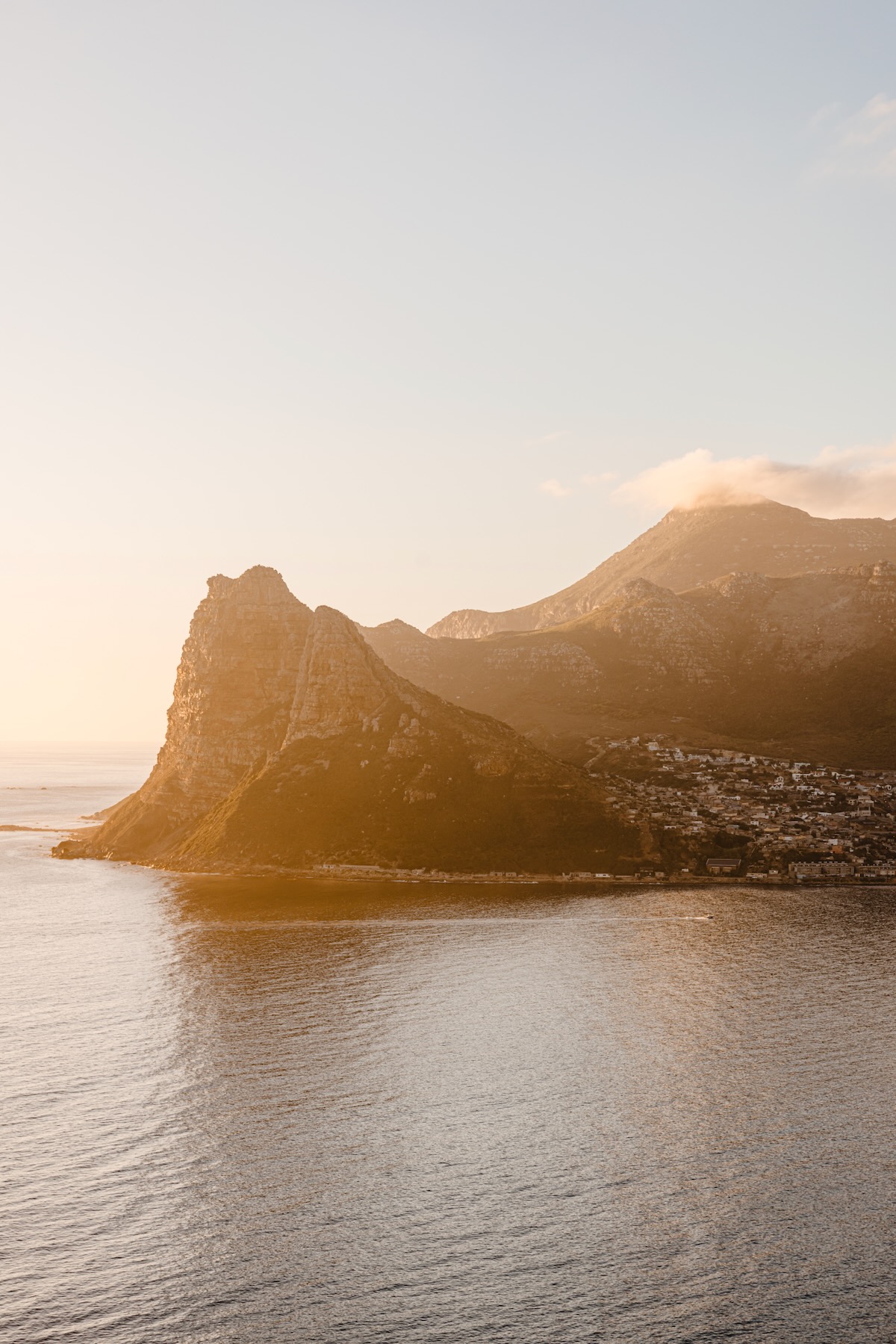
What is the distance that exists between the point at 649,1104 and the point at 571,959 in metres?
50.0

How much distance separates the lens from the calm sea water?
55.9 metres

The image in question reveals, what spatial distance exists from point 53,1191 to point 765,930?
11698cm

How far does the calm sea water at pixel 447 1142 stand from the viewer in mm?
55875

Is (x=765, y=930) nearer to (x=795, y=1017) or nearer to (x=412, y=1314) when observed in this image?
(x=795, y=1017)

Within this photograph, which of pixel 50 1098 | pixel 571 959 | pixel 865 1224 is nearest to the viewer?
pixel 865 1224

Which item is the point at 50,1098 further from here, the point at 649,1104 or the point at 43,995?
the point at 649,1104

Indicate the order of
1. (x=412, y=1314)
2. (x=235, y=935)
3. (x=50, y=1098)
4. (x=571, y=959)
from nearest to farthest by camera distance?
1. (x=412, y=1314)
2. (x=50, y=1098)
3. (x=571, y=959)
4. (x=235, y=935)

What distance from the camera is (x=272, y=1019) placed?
10706 cm

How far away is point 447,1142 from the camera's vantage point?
251ft

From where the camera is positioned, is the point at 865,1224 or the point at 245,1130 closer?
the point at 865,1224

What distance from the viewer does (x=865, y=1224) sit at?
6512 centimetres

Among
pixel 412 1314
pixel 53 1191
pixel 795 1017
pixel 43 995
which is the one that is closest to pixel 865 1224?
pixel 412 1314

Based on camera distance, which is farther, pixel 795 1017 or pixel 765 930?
pixel 765 930

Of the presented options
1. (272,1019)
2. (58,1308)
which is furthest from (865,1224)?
(272,1019)
